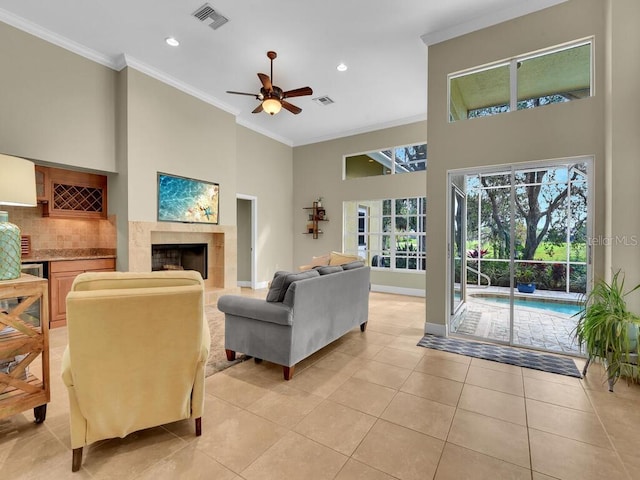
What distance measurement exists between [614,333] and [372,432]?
2.12 m

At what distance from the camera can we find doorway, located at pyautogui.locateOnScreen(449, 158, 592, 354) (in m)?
3.33

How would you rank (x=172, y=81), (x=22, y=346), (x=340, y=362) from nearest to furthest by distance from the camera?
(x=22, y=346) < (x=340, y=362) < (x=172, y=81)

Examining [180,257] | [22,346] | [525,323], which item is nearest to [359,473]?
[22,346]

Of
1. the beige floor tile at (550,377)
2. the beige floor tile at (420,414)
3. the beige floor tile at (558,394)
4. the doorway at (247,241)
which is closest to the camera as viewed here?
the beige floor tile at (420,414)

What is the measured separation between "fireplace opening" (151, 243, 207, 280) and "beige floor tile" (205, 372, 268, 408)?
3.29 meters

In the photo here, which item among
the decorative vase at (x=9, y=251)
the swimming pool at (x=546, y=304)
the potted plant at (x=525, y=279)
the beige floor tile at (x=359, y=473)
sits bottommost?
the beige floor tile at (x=359, y=473)

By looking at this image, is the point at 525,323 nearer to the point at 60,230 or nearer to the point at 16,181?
the point at 16,181

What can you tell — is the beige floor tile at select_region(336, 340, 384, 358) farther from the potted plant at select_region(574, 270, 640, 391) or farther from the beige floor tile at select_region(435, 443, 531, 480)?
the potted plant at select_region(574, 270, 640, 391)

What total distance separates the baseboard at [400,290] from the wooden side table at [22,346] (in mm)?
5668

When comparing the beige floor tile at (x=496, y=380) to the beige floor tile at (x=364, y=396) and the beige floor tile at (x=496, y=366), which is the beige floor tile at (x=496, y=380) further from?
the beige floor tile at (x=364, y=396)

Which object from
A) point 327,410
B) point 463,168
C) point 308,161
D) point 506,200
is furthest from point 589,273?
point 308,161

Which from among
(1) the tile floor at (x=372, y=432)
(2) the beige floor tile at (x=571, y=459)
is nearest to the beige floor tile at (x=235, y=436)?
(1) the tile floor at (x=372, y=432)

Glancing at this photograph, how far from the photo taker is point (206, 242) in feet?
19.0

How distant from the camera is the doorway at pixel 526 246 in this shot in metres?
3.33
